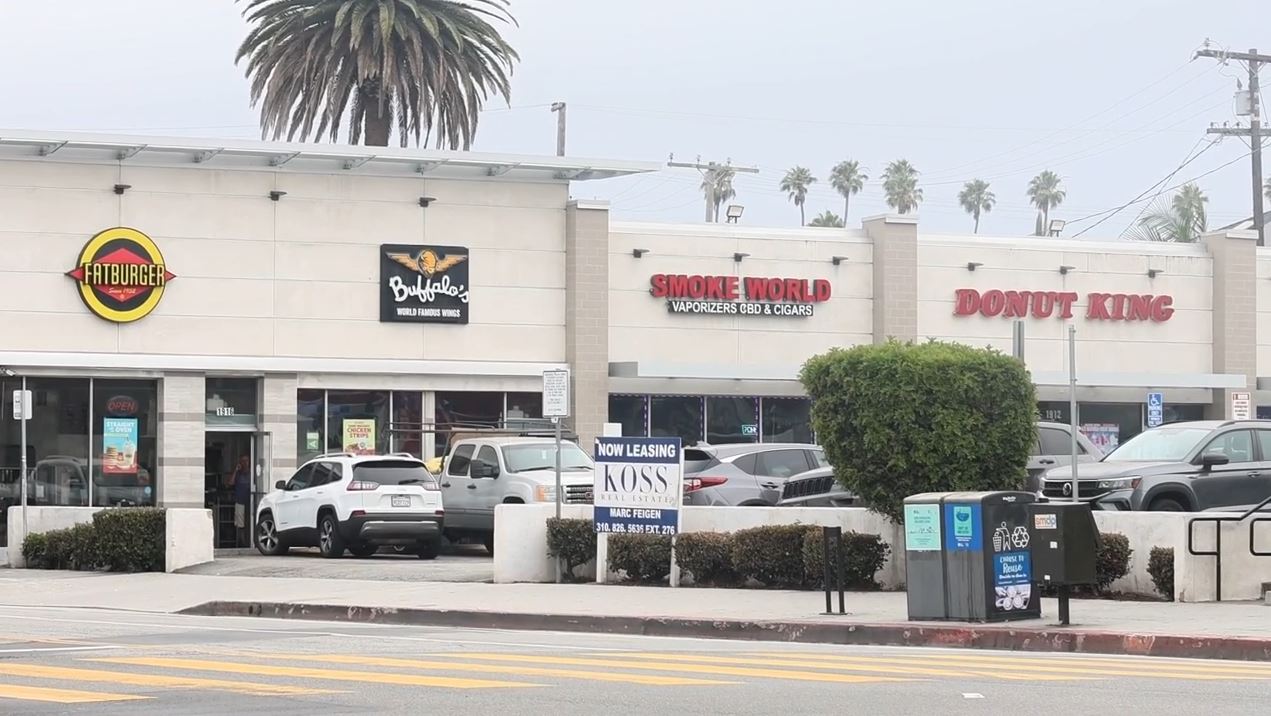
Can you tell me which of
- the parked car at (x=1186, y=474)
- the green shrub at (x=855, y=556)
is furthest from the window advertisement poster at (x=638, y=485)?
the parked car at (x=1186, y=474)

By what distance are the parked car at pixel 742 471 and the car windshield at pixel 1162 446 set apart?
16.2 feet

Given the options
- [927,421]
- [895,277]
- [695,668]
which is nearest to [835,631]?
[695,668]

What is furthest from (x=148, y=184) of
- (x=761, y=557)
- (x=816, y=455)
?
(x=761, y=557)

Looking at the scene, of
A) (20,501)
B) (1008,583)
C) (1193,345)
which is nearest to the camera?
(1008,583)

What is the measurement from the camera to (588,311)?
3747 cm

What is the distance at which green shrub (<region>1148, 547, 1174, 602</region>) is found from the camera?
19.0 m

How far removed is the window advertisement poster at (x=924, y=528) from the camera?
17.1 metres

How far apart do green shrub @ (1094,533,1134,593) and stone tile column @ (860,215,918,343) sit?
20.2 meters

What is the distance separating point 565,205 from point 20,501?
1189cm

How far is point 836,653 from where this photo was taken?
1523cm

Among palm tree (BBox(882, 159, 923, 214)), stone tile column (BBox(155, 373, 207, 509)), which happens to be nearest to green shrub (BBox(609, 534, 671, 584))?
stone tile column (BBox(155, 373, 207, 509))

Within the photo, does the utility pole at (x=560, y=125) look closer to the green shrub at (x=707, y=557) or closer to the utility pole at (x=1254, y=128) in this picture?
the utility pole at (x=1254, y=128)

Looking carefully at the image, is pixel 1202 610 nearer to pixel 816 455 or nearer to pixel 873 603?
pixel 873 603

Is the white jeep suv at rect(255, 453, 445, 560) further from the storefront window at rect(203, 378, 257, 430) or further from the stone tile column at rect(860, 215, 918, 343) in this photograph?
the stone tile column at rect(860, 215, 918, 343)
